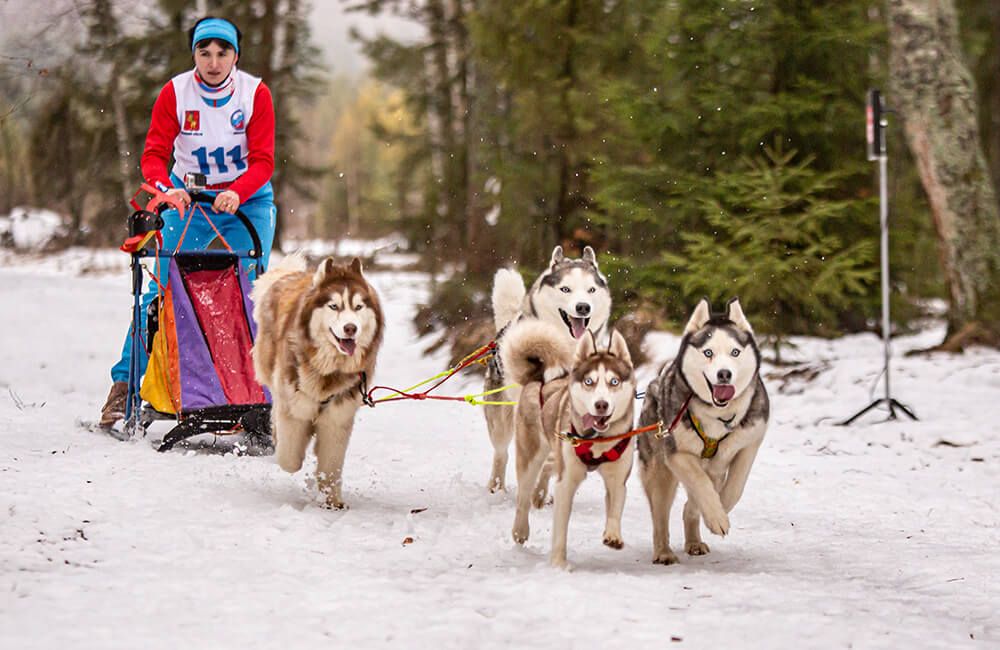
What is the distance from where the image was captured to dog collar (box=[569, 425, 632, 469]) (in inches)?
154

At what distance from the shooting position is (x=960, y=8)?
1567cm

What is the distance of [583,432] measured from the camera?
3941 mm

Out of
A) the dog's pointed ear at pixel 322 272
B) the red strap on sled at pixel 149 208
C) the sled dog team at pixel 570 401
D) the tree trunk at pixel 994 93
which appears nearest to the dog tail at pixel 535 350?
the sled dog team at pixel 570 401

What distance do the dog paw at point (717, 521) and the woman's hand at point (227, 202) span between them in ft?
10.3

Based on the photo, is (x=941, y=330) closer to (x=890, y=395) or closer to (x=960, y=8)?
(x=890, y=395)

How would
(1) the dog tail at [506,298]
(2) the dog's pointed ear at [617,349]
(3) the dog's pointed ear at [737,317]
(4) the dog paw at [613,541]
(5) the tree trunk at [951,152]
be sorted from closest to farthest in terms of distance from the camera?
(4) the dog paw at [613,541]
(2) the dog's pointed ear at [617,349]
(3) the dog's pointed ear at [737,317]
(1) the dog tail at [506,298]
(5) the tree trunk at [951,152]

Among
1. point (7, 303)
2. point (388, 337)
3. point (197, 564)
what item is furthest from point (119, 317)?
point (197, 564)

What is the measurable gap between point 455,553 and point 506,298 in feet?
6.76

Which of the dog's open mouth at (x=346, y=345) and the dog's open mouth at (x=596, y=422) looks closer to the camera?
the dog's open mouth at (x=596, y=422)

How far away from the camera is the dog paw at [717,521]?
12.9ft

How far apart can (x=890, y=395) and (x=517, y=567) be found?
16.9ft

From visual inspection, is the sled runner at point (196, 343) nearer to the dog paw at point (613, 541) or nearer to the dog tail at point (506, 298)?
the dog tail at point (506, 298)

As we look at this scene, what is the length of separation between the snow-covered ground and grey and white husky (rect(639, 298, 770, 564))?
260mm

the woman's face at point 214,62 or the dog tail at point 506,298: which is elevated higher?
the woman's face at point 214,62
